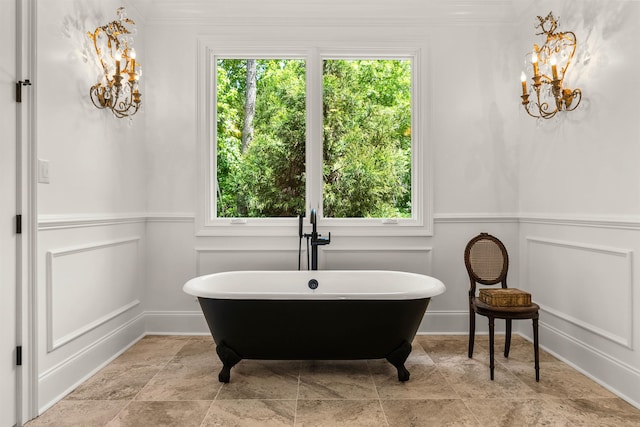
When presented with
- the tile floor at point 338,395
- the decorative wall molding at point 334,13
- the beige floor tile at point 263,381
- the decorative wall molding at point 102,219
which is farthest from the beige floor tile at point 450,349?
the decorative wall molding at point 334,13

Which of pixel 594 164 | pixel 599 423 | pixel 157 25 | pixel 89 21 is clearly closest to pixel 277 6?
pixel 157 25

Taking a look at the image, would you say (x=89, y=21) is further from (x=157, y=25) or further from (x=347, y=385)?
(x=347, y=385)

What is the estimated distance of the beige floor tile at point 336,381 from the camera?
7.57 ft

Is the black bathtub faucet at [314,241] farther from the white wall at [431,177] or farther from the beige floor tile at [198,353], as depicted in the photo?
the beige floor tile at [198,353]

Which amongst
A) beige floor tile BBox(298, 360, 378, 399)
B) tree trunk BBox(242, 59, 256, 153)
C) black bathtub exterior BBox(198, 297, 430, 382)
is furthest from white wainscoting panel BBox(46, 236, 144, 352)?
beige floor tile BBox(298, 360, 378, 399)

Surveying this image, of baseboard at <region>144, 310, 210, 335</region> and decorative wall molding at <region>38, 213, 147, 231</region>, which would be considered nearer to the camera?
decorative wall molding at <region>38, 213, 147, 231</region>

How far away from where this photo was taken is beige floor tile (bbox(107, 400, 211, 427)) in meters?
2.02

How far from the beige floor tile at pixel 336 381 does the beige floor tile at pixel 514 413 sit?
1.76 feet

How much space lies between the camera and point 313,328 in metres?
2.41

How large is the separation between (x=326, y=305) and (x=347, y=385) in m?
0.49

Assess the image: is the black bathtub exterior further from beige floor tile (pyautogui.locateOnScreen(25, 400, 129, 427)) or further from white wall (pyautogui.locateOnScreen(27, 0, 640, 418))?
white wall (pyautogui.locateOnScreen(27, 0, 640, 418))

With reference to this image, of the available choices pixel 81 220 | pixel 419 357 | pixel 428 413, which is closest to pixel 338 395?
pixel 428 413

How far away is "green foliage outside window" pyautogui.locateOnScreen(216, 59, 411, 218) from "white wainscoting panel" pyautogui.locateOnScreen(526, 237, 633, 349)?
1102mm

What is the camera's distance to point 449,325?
11.1ft
